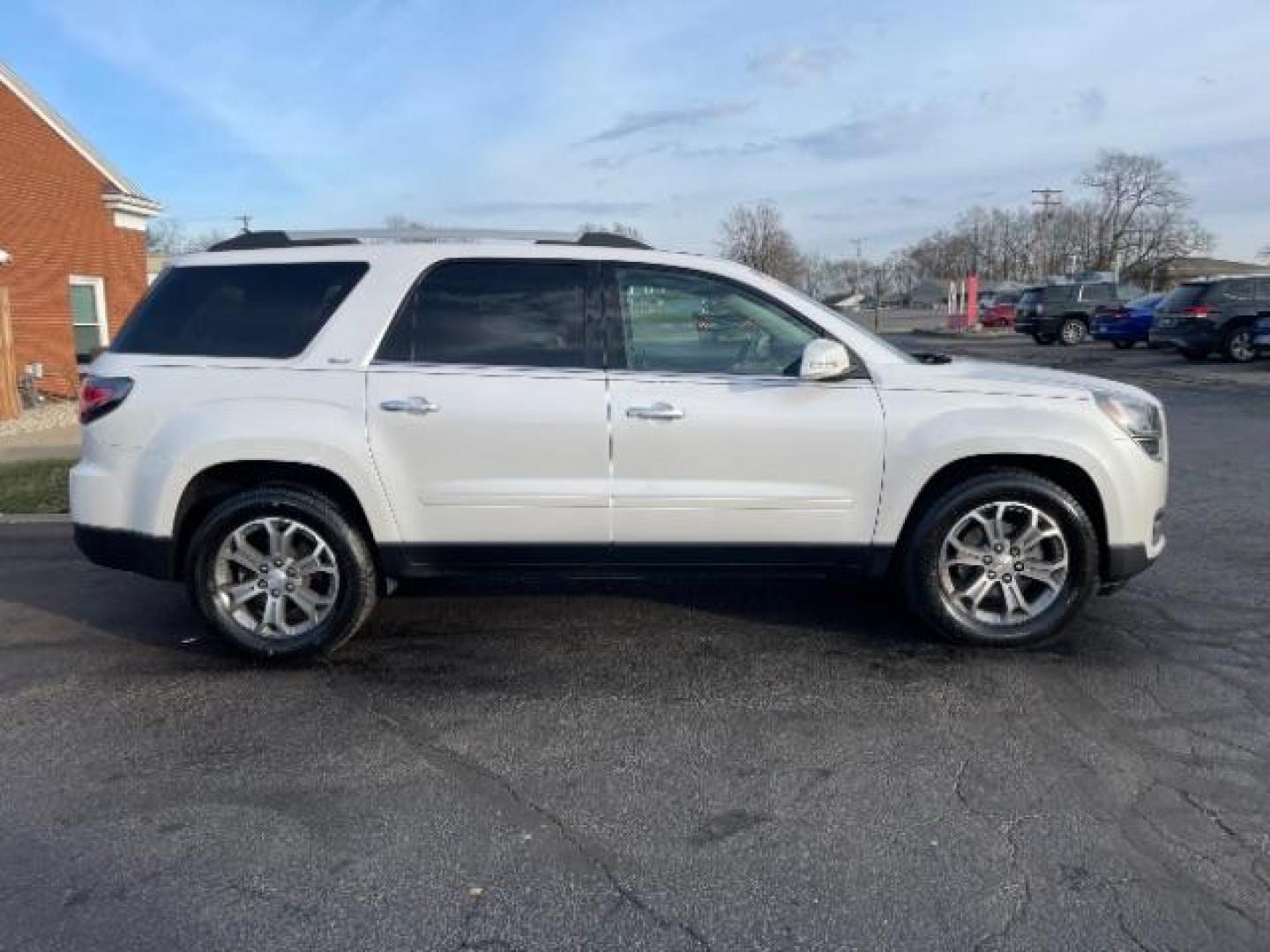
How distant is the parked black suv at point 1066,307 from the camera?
91.0ft

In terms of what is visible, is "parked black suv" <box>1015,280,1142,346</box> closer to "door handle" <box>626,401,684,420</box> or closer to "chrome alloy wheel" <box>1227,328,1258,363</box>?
"chrome alloy wheel" <box>1227,328,1258,363</box>

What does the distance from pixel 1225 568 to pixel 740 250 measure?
50.8 m

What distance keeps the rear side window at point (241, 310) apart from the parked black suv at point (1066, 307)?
1062 inches

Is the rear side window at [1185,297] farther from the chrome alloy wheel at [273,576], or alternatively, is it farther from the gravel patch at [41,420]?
the chrome alloy wheel at [273,576]

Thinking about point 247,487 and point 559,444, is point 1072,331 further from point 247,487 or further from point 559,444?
point 247,487

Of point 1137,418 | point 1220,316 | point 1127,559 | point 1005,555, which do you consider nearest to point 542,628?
point 1005,555

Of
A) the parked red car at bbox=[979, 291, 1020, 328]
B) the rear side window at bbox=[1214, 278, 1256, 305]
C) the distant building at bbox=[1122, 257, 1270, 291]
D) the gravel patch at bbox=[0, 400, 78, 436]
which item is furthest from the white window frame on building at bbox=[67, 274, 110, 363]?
the distant building at bbox=[1122, 257, 1270, 291]

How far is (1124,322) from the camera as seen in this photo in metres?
24.8

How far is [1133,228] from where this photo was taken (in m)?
92.7

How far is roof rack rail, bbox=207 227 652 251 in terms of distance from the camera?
4500mm

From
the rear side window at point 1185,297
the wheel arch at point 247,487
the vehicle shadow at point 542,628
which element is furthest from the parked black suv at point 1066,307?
the wheel arch at point 247,487

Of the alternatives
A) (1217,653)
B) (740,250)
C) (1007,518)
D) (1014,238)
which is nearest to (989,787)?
(1007,518)

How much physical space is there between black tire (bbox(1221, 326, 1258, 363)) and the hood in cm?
1767

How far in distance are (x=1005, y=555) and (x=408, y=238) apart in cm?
316
